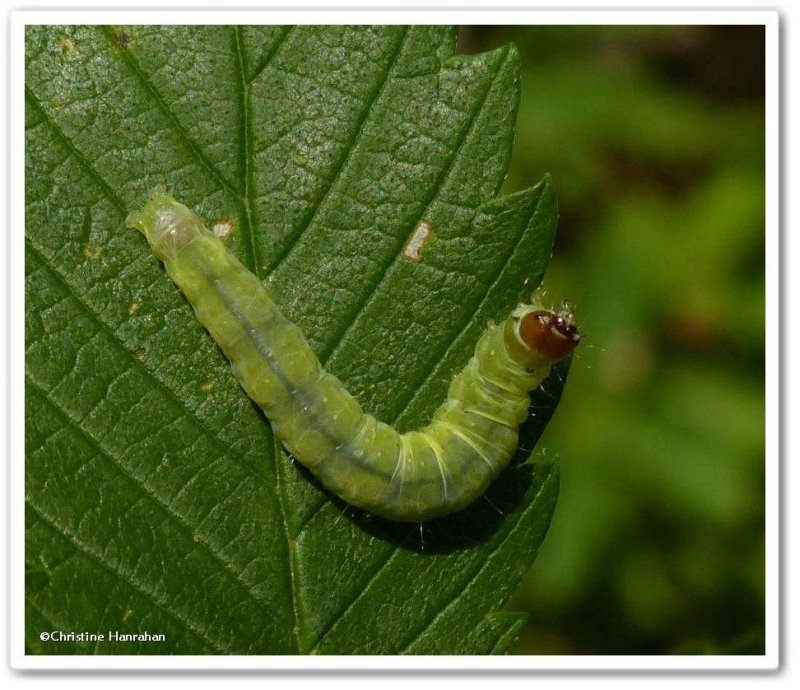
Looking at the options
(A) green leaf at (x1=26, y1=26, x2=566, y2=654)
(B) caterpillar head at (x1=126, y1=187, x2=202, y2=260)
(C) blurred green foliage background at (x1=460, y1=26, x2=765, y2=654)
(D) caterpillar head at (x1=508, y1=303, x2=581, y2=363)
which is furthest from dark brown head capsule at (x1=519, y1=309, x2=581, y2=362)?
(C) blurred green foliage background at (x1=460, y1=26, x2=765, y2=654)

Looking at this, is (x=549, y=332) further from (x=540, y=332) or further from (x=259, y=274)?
(x=259, y=274)

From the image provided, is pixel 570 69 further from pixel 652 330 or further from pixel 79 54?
pixel 79 54

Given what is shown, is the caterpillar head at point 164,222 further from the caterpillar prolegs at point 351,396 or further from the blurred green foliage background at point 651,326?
the blurred green foliage background at point 651,326

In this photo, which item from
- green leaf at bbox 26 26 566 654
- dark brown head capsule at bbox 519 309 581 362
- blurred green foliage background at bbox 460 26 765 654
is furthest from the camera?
blurred green foliage background at bbox 460 26 765 654

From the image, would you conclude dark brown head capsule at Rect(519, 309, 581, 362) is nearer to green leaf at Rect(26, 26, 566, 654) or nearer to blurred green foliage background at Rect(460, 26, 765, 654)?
green leaf at Rect(26, 26, 566, 654)

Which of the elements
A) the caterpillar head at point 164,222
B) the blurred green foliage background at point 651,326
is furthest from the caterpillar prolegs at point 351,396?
the blurred green foliage background at point 651,326

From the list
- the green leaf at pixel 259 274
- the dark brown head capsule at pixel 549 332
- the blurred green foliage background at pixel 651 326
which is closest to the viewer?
the green leaf at pixel 259 274

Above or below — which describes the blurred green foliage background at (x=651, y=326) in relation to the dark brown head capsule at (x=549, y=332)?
below
